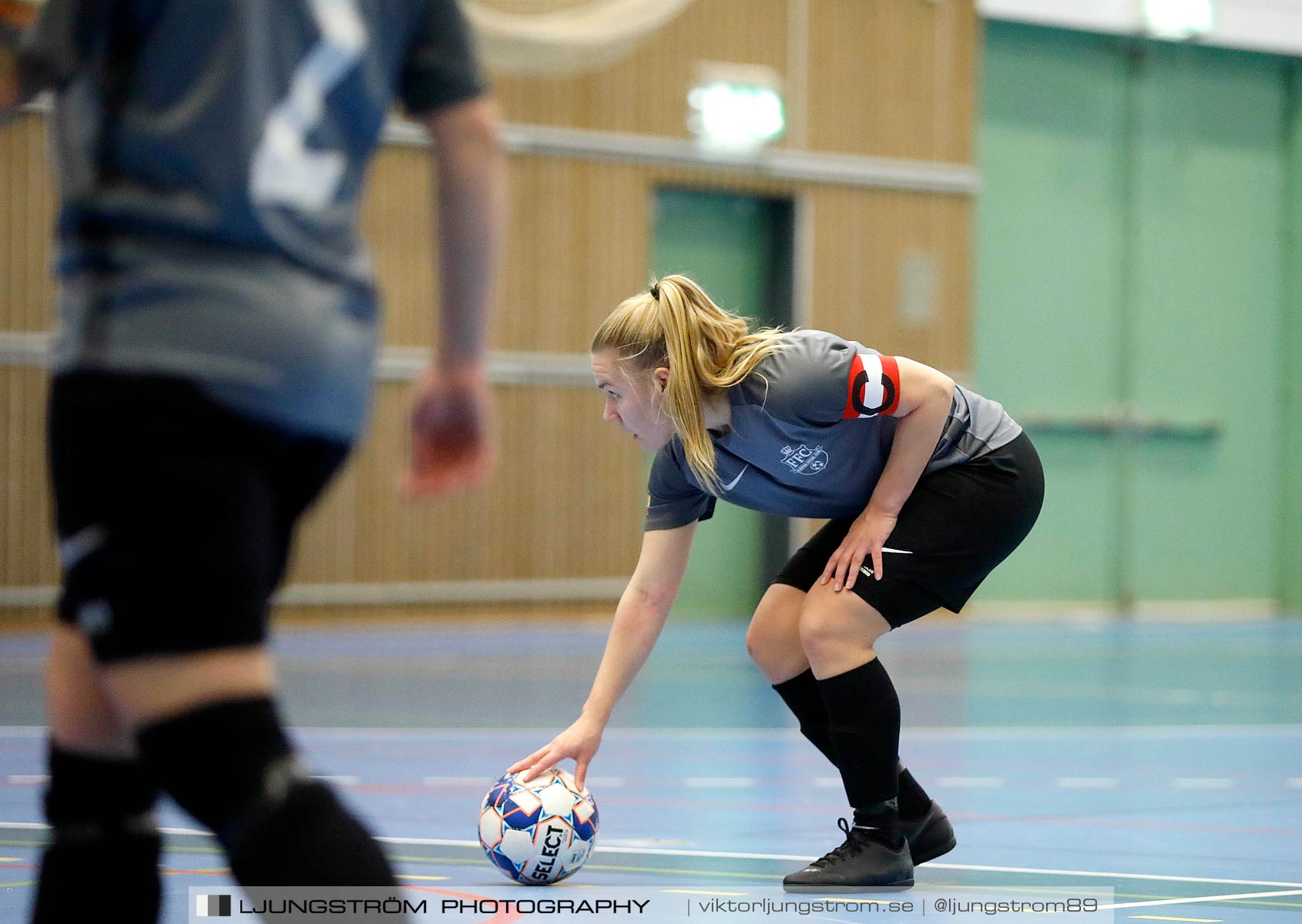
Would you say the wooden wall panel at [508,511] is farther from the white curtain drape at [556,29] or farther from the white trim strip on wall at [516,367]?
the white curtain drape at [556,29]

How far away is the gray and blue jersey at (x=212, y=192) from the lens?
142 cm

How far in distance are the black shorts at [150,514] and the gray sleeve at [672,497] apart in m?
2.03

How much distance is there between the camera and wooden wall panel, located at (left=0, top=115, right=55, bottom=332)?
1074 cm

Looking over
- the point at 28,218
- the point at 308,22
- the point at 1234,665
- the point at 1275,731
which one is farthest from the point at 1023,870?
the point at 28,218

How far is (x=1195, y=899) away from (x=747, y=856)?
0.98 meters

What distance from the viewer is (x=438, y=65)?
1614mm

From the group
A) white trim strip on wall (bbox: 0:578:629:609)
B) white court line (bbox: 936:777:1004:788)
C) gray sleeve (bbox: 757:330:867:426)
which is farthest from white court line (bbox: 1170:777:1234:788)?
white trim strip on wall (bbox: 0:578:629:609)

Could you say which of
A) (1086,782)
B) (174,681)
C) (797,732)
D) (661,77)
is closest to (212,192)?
(174,681)

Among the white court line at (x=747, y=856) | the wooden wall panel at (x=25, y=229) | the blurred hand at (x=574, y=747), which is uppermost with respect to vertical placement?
the wooden wall panel at (x=25, y=229)

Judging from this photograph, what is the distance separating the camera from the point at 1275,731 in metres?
6.57

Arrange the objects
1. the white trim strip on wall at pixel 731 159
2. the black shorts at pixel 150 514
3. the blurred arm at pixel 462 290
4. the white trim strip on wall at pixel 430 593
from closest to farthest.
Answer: the black shorts at pixel 150 514 < the blurred arm at pixel 462 290 < the white trim strip on wall at pixel 430 593 < the white trim strip on wall at pixel 731 159

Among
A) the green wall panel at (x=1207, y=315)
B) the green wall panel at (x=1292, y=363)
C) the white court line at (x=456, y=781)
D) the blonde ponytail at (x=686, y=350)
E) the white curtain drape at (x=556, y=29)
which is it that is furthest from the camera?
the green wall panel at (x=1292, y=363)

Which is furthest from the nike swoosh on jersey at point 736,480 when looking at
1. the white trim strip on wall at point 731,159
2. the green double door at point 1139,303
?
the green double door at point 1139,303

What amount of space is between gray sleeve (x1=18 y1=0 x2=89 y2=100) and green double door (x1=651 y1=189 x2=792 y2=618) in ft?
38.6
